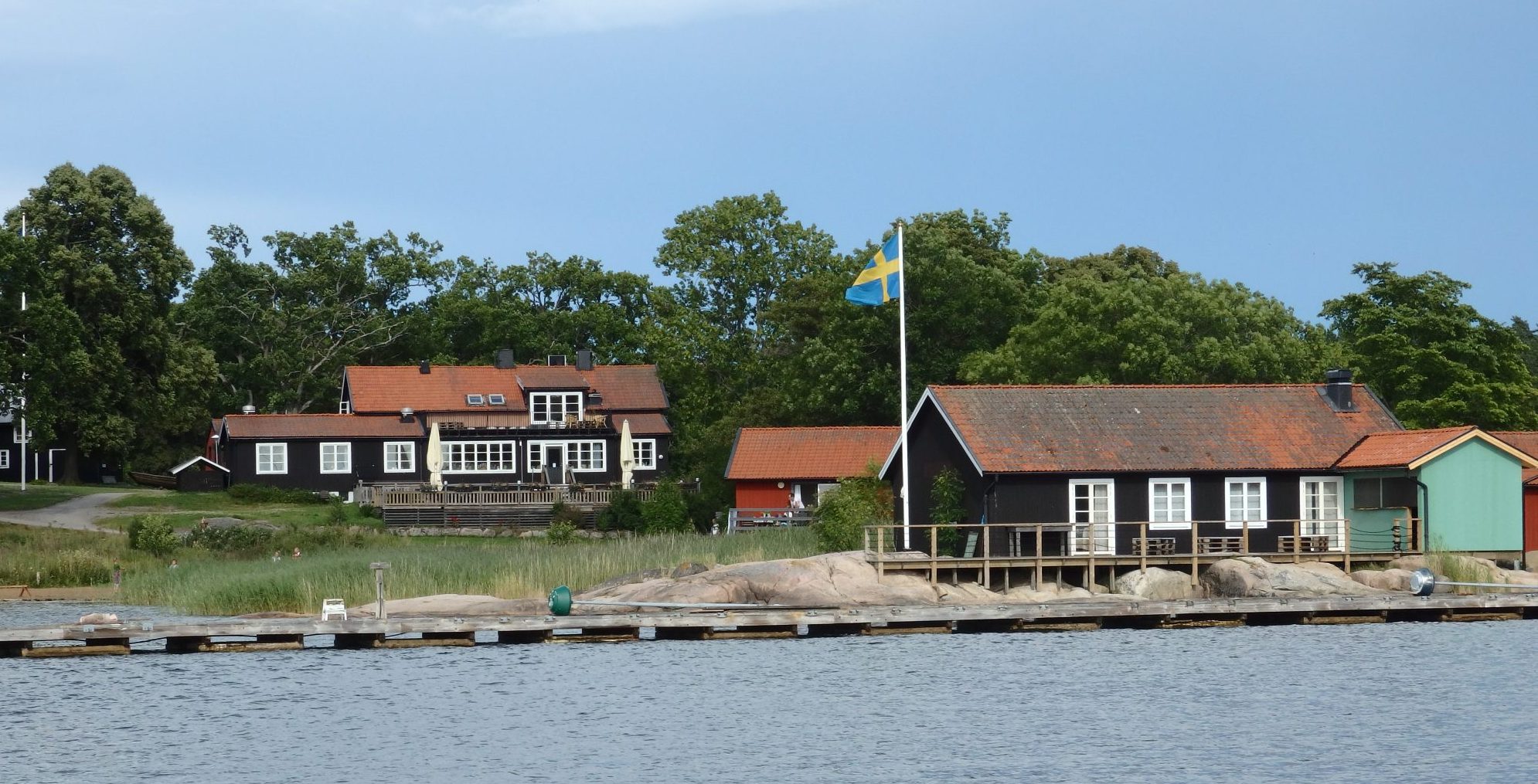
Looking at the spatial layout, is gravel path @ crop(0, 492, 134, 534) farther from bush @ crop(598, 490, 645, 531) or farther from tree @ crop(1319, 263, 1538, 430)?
tree @ crop(1319, 263, 1538, 430)

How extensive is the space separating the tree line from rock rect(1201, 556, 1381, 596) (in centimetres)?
1911

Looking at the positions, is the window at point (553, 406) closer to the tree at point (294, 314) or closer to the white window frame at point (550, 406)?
the white window frame at point (550, 406)

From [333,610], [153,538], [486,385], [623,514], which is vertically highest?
[486,385]

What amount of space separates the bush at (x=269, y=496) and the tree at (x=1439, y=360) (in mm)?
40109

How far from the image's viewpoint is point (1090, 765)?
2534cm

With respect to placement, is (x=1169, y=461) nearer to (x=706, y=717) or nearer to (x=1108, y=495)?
(x=1108, y=495)

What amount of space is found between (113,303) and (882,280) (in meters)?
44.6

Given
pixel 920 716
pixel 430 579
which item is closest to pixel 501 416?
pixel 430 579

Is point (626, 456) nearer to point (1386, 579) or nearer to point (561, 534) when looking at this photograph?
point (561, 534)

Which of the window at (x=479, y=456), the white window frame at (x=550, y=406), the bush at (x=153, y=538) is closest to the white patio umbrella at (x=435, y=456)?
the window at (x=479, y=456)

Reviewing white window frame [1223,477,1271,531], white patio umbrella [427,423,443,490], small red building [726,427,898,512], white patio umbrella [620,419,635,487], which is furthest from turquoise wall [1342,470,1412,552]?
white patio umbrella [427,423,443,490]

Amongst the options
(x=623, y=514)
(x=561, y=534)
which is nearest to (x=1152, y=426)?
(x=561, y=534)

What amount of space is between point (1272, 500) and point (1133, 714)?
19675 millimetres

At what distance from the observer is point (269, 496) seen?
75.8m
